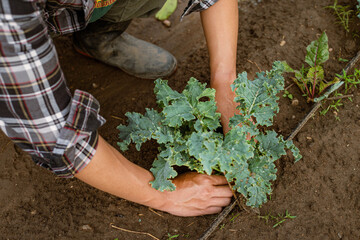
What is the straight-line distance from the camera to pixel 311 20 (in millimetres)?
2922

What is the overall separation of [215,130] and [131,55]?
1.26m

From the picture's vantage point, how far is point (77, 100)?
140 cm

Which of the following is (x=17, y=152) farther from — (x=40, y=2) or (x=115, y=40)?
(x=40, y=2)

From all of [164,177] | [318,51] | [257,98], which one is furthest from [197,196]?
[318,51]

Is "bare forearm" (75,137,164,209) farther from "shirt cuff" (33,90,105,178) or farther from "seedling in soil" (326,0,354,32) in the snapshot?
"seedling in soil" (326,0,354,32)

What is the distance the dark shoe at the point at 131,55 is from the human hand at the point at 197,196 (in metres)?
1.05

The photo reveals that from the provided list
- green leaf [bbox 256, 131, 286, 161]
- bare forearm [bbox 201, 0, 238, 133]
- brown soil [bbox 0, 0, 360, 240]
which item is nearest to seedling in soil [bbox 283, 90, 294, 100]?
brown soil [bbox 0, 0, 360, 240]

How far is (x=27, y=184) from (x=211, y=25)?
1604 millimetres

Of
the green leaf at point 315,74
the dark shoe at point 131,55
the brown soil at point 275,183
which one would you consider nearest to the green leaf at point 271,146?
the brown soil at point 275,183

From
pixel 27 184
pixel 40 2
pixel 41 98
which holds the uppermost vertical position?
pixel 40 2

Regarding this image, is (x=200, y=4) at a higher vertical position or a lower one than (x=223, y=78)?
higher

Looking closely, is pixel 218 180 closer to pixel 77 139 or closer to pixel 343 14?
pixel 77 139

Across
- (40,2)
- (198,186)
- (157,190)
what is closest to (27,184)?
(157,190)

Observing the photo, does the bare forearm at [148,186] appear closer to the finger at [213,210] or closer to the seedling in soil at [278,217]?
the finger at [213,210]
